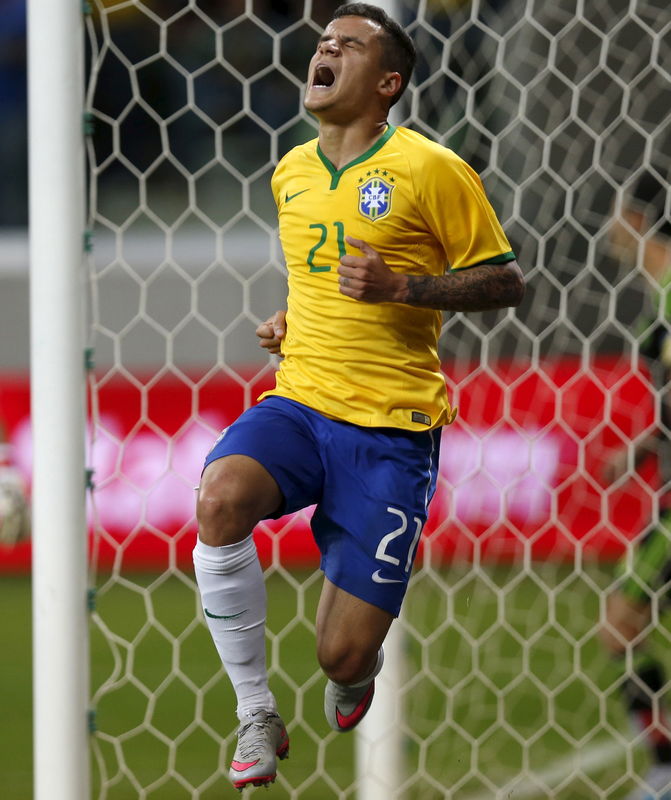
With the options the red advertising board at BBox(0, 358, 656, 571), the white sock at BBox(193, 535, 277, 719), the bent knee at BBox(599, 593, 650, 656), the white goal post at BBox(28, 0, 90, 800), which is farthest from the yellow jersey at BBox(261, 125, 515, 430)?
the red advertising board at BBox(0, 358, 656, 571)

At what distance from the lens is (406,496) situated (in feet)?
7.64

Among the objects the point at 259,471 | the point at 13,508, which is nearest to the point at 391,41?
the point at 259,471

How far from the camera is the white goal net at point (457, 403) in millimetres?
3459

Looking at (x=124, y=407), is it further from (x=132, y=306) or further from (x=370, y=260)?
(x=370, y=260)

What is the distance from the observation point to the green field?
11.6ft

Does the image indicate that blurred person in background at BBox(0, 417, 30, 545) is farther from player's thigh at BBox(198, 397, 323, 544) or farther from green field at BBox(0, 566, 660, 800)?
player's thigh at BBox(198, 397, 323, 544)

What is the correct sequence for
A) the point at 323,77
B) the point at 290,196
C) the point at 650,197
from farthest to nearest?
the point at 650,197 → the point at 290,196 → the point at 323,77

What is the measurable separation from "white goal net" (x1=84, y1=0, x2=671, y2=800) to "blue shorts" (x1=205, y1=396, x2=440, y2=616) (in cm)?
89

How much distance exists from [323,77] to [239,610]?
96 centimetres

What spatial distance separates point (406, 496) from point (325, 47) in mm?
820

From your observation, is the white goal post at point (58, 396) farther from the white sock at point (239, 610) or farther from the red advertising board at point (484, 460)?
the red advertising board at point (484, 460)

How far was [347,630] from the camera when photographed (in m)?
2.33

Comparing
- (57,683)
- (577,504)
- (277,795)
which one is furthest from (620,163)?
(57,683)

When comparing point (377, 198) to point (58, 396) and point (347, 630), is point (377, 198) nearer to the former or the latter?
point (347, 630)
